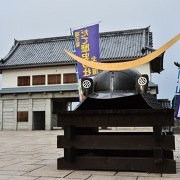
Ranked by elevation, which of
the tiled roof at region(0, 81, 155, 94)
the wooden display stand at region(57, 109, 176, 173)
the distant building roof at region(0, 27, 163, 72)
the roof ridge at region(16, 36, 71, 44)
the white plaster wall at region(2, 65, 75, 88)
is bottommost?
the wooden display stand at region(57, 109, 176, 173)

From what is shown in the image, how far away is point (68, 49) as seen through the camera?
3144cm

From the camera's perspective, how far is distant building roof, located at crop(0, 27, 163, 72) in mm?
28094

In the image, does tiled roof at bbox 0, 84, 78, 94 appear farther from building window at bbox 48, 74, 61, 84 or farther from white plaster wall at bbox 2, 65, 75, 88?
white plaster wall at bbox 2, 65, 75, 88

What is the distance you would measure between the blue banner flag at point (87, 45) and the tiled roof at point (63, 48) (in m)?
10.0

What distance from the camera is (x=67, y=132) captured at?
5.56 metres

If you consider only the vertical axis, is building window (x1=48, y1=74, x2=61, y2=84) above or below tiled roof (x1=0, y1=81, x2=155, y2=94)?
above

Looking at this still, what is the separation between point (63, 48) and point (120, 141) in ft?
89.4

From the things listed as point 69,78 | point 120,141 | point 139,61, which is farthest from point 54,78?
point 120,141

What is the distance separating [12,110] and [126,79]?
24.7m

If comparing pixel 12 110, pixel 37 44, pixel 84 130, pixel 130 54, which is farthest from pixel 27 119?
pixel 84 130

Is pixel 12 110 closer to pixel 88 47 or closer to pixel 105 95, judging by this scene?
pixel 88 47

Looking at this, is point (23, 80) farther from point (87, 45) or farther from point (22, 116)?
point (87, 45)

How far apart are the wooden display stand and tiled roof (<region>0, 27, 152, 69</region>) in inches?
874

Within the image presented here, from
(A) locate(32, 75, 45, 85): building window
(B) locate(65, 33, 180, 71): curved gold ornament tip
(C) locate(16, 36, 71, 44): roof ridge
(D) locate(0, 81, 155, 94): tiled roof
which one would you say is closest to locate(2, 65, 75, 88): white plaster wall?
(A) locate(32, 75, 45, 85): building window
